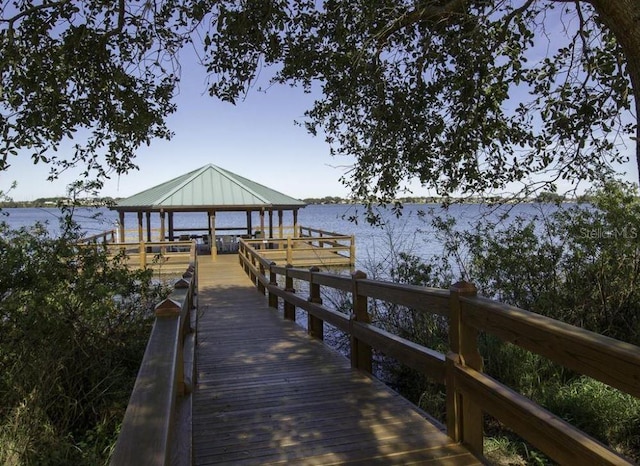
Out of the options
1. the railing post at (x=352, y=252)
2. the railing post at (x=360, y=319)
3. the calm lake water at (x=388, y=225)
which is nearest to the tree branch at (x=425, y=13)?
the calm lake water at (x=388, y=225)

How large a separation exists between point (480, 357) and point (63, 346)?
388 cm

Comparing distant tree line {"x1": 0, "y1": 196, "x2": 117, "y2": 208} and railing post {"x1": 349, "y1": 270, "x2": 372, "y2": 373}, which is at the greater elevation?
distant tree line {"x1": 0, "y1": 196, "x2": 117, "y2": 208}

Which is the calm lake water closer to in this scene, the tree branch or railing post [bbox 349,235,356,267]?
railing post [bbox 349,235,356,267]

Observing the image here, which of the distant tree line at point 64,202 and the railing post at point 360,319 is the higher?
the distant tree line at point 64,202

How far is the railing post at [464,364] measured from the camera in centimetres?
294

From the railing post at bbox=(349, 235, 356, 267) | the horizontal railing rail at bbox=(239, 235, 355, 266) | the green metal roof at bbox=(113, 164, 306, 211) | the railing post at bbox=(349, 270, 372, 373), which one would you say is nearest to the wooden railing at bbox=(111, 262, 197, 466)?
the railing post at bbox=(349, 270, 372, 373)

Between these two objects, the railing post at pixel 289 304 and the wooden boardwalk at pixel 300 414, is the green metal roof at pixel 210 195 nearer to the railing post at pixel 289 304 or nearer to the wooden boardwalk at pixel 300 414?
the railing post at pixel 289 304

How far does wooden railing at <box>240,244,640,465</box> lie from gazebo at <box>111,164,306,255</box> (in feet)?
58.4

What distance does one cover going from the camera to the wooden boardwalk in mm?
2965

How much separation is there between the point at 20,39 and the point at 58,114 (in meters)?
0.78

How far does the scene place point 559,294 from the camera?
6.79 m

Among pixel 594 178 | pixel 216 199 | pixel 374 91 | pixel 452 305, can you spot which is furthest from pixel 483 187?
pixel 216 199

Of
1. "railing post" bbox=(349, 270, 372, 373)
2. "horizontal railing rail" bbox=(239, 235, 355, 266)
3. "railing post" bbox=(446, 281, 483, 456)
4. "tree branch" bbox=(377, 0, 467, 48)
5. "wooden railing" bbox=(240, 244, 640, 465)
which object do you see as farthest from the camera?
"horizontal railing rail" bbox=(239, 235, 355, 266)

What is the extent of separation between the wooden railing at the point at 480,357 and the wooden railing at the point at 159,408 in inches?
60.9
